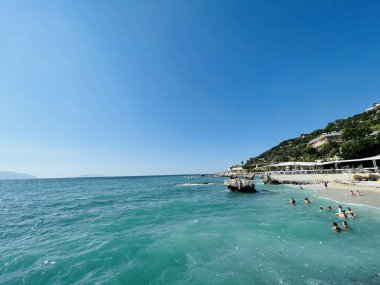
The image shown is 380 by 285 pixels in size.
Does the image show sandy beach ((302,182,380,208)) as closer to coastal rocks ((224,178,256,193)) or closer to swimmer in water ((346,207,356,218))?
swimmer in water ((346,207,356,218))

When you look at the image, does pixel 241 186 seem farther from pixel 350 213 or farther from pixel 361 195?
pixel 350 213

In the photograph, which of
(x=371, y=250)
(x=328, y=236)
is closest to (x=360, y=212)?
(x=328, y=236)

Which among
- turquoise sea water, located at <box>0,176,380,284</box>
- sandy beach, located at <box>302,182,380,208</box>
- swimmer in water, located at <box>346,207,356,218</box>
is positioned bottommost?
turquoise sea water, located at <box>0,176,380,284</box>

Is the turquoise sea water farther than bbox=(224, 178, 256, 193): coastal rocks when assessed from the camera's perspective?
Result: No

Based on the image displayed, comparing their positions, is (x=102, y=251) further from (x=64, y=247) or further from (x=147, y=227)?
(x=147, y=227)

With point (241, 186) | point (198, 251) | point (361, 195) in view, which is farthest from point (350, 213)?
point (241, 186)

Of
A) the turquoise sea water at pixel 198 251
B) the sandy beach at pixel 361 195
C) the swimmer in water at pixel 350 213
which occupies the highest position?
the sandy beach at pixel 361 195

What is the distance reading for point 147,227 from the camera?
17891mm

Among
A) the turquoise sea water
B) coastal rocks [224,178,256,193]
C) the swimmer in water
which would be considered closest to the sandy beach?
the turquoise sea water

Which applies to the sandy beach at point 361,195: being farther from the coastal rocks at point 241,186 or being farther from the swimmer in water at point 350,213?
the coastal rocks at point 241,186

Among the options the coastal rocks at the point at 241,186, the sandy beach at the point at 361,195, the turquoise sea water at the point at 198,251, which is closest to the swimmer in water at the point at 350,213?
the turquoise sea water at the point at 198,251

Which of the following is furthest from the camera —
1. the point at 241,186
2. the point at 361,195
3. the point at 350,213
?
the point at 241,186

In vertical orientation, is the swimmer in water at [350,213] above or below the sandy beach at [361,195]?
below

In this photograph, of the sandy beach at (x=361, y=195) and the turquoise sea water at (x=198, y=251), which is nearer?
the turquoise sea water at (x=198, y=251)
